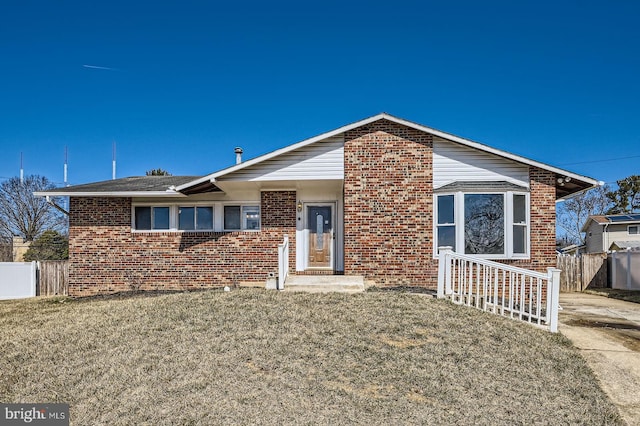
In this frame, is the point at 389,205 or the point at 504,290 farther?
the point at 389,205

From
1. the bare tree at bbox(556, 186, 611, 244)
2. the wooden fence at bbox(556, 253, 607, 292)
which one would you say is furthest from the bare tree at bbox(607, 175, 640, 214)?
the wooden fence at bbox(556, 253, 607, 292)

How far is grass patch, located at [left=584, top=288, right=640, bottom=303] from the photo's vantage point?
12.9 meters

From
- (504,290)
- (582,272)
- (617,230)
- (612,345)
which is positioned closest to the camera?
(612,345)

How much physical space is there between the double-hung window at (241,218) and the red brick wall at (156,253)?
27cm

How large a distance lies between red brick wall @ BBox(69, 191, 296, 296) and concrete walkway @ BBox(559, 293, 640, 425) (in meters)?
7.52

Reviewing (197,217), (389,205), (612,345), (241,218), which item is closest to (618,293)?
(612,345)

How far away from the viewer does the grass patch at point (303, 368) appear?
428 centimetres

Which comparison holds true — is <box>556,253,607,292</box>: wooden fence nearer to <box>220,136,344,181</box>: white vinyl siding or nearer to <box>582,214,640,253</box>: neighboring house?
<box>220,136,344,181</box>: white vinyl siding

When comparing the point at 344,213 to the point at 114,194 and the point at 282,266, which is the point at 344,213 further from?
the point at 114,194

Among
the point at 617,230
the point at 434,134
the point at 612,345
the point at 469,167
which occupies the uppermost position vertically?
the point at 434,134

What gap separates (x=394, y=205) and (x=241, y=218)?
4.82 metres

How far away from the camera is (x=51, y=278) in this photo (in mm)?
14133

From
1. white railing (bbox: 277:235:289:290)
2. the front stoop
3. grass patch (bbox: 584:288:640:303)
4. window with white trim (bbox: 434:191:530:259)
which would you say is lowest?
grass patch (bbox: 584:288:640:303)

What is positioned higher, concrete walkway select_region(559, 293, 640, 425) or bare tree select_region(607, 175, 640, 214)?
bare tree select_region(607, 175, 640, 214)
